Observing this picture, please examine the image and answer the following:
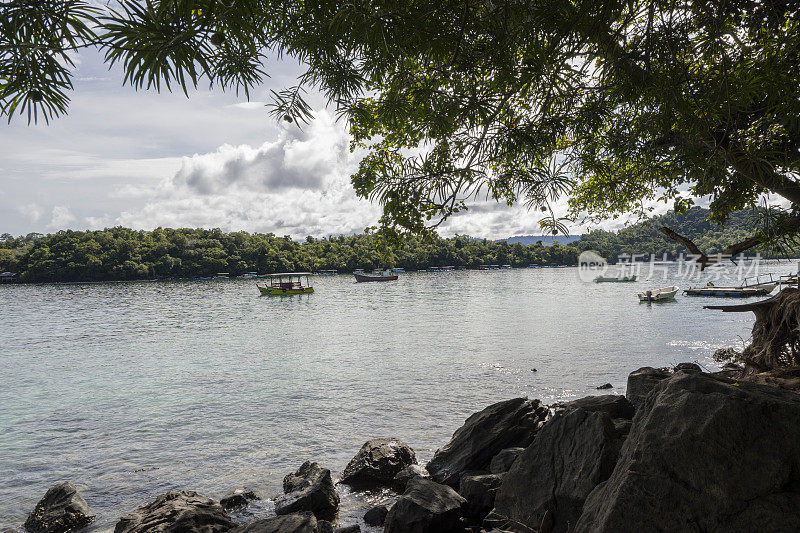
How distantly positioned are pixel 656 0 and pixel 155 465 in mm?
13437

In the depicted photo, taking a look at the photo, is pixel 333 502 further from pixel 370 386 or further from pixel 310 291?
pixel 310 291

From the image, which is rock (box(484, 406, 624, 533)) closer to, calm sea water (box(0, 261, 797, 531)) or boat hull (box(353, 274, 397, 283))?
calm sea water (box(0, 261, 797, 531))

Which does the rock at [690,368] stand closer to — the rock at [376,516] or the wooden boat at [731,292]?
the rock at [376,516]

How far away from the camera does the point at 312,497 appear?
7.96 metres

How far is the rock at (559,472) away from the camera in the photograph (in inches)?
195

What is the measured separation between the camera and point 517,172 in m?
6.42

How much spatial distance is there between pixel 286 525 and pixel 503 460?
11.8 feet

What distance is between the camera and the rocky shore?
3316mm

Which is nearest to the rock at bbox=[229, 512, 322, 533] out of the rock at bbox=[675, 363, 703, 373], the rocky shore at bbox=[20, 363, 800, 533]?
the rocky shore at bbox=[20, 363, 800, 533]

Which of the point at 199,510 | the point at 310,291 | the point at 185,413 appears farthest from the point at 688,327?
the point at 310,291

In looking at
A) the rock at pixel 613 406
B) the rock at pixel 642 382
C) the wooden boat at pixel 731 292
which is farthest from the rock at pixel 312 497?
the wooden boat at pixel 731 292

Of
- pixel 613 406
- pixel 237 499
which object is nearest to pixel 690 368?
pixel 613 406

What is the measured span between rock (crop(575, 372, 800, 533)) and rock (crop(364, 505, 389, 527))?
15.0 feet

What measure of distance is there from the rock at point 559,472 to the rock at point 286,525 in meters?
2.34
